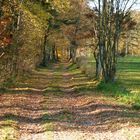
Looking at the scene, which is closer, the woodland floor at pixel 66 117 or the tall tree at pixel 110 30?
the woodland floor at pixel 66 117

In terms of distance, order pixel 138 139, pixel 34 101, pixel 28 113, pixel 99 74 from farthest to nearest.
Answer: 1. pixel 99 74
2. pixel 34 101
3. pixel 28 113
4. pixel 138 139

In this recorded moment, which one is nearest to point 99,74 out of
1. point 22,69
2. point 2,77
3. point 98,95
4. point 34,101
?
point 22,69

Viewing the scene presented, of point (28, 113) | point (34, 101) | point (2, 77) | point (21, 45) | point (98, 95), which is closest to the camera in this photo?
point (28, 113)

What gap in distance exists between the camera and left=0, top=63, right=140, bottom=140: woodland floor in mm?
15781

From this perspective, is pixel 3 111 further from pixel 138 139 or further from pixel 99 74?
pixel 99 74

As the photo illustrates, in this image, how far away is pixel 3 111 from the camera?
21531mm

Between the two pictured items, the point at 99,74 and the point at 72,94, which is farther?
the point at 99,74

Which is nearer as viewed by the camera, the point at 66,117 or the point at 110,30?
the point at 66,117

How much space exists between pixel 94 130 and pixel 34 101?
9334 mm

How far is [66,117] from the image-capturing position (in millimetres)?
19703

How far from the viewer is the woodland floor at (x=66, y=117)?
15781mm

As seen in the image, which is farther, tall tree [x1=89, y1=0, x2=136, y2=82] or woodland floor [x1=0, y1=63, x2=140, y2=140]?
tall tree [x1=89, y1=0, x2=136, y2=82]

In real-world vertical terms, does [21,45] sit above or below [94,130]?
above

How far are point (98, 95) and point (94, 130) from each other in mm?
11068
